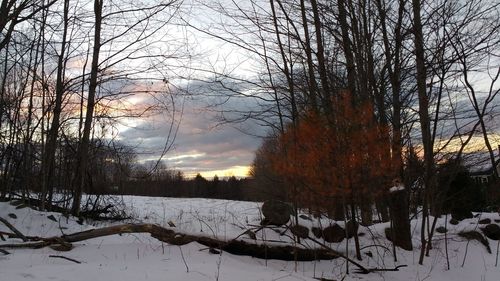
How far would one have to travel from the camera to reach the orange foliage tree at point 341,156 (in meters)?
8.22

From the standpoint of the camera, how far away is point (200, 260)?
650 cm

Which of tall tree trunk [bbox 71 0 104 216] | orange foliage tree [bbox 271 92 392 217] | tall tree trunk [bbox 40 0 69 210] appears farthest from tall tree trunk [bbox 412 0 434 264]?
tall tree trunk [bbox 40 0 69 210]

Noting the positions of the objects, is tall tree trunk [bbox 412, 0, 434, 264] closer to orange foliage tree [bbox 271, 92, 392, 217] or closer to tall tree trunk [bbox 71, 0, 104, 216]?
orange foliage tree [bbox 271, 92, 392, 217]

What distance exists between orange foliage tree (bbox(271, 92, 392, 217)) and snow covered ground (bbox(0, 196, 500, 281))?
3.16 ft

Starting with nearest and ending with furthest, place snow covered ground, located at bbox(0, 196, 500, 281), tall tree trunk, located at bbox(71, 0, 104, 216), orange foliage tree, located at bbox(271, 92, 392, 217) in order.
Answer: snow covered ground, located at bbox(0, 196, 500, 281) < orange foliage tree, located at bbox(271, 92, 392, 217) < tall tree trunk, located at bbox(71, 0, 104, 216)

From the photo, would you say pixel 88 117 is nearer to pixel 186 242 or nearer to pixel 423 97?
pixel 186 242

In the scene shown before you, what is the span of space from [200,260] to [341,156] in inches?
122

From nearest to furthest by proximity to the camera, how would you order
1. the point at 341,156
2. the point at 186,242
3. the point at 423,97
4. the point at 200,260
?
the point at 200,260
the point at 186,242
the point at 341,156
the point at 423,97

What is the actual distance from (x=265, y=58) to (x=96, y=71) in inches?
187

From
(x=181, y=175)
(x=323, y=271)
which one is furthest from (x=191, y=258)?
(x=181, y=175)

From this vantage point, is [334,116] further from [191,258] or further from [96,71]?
[96,71]

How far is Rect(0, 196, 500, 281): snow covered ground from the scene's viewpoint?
5.41 m

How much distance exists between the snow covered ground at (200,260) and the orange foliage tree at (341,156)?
964 mm

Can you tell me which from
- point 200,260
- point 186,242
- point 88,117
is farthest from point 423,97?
point 88,117
